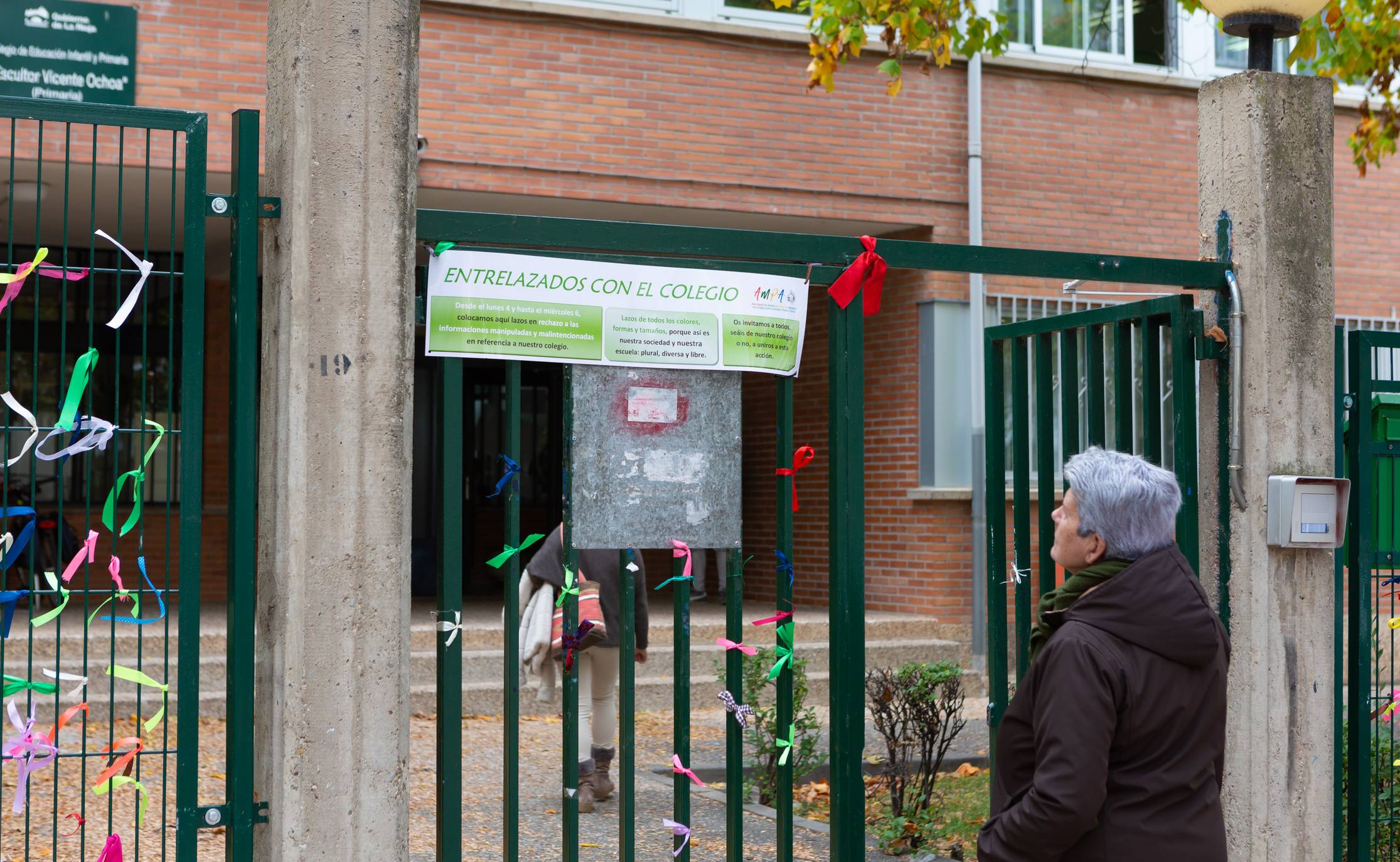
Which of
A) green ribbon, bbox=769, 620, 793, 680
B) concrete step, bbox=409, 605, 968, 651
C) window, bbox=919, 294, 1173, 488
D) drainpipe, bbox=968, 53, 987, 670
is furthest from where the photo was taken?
window, bbox=919, 294, 1173, 488

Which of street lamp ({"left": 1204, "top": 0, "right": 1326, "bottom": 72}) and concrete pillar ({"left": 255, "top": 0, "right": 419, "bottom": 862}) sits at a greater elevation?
street lamp ({"left": 1204, "top": 0, "right": 1326, "bottom": 72})

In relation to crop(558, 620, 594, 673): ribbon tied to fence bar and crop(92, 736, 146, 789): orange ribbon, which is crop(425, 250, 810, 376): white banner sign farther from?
crop(92, 736, 146, 789): orange ribbon

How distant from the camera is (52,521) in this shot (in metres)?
13.3

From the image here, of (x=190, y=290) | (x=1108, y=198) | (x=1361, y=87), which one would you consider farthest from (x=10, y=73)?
(x=1361, y=87)

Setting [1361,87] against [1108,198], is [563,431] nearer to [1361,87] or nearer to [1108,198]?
[1108,198]

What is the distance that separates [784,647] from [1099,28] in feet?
34.4

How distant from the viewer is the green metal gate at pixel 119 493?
3.47 meters

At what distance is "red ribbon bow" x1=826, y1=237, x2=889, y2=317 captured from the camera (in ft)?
13.8

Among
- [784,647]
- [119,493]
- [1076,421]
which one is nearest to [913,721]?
[1076,421]

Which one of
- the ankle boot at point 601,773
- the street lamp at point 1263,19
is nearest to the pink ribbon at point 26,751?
the street lamp at point 1263,19

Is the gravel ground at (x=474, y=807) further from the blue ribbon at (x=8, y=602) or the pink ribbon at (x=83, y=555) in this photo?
the pink ribbon at (x=83, y=555)

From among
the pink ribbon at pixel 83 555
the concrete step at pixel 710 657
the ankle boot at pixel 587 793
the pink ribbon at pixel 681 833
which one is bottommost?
the ankle boot at pixel 587 793

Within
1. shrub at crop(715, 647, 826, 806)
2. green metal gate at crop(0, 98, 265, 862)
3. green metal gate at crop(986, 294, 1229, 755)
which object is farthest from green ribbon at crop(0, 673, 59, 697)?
shrub at crop(715, 647, 826, 806)

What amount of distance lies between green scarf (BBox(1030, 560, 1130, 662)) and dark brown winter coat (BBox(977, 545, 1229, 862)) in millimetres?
60
